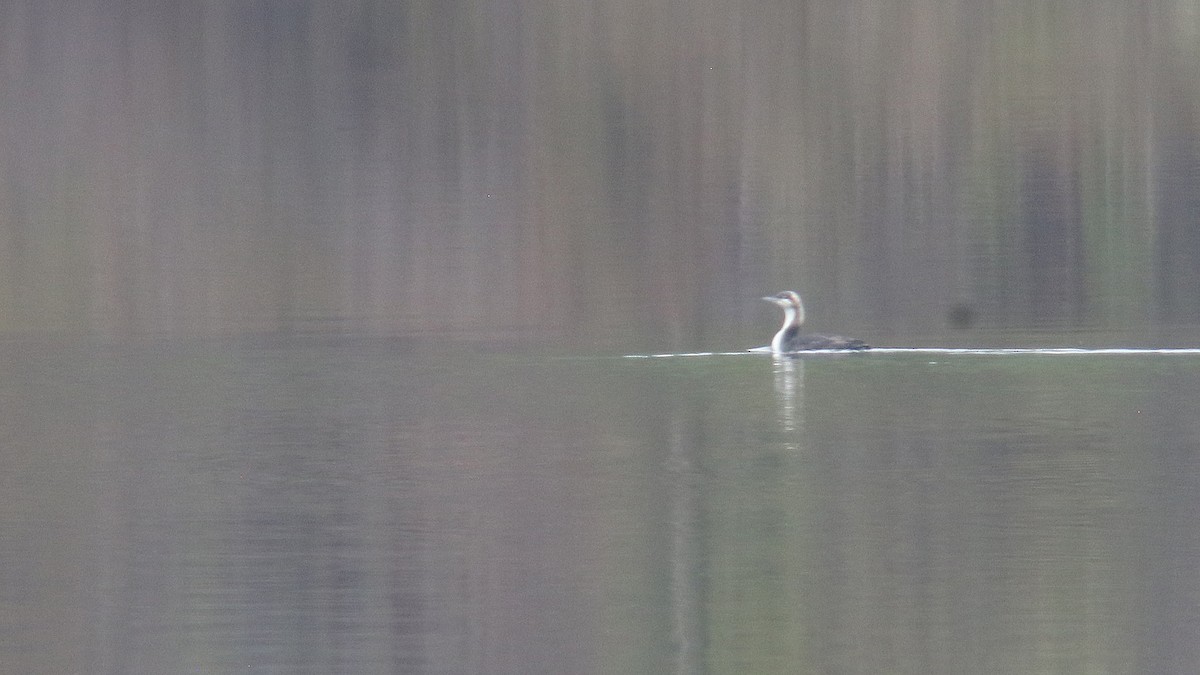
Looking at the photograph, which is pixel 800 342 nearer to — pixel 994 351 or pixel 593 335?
pixel 994 351

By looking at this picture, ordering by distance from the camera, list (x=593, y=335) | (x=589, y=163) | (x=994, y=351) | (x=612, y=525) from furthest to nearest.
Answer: (x=589, y=163), (x=593, y=335), (x=994, y=351), (x=612, y=525)

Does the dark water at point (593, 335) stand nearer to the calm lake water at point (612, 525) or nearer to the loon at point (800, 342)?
the calm lake water at point (612, 525)

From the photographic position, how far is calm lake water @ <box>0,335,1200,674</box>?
34.8 feet

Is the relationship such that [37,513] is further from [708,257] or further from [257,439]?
[708,257]

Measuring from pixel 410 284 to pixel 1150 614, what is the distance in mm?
31190

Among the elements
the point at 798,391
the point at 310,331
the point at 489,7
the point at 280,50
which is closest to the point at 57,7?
the point at 280,50

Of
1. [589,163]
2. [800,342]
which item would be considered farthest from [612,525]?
[589,163]

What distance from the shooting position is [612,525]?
43.6 ft

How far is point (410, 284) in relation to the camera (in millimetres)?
41531

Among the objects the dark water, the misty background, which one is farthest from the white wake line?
the misty background

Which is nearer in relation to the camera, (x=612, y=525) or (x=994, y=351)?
(x=612, y=525)

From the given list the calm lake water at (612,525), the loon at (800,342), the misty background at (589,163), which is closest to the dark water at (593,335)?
the calm lake water at (612,525)

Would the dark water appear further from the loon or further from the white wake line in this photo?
the loon

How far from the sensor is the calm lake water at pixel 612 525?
10602 millimetres
